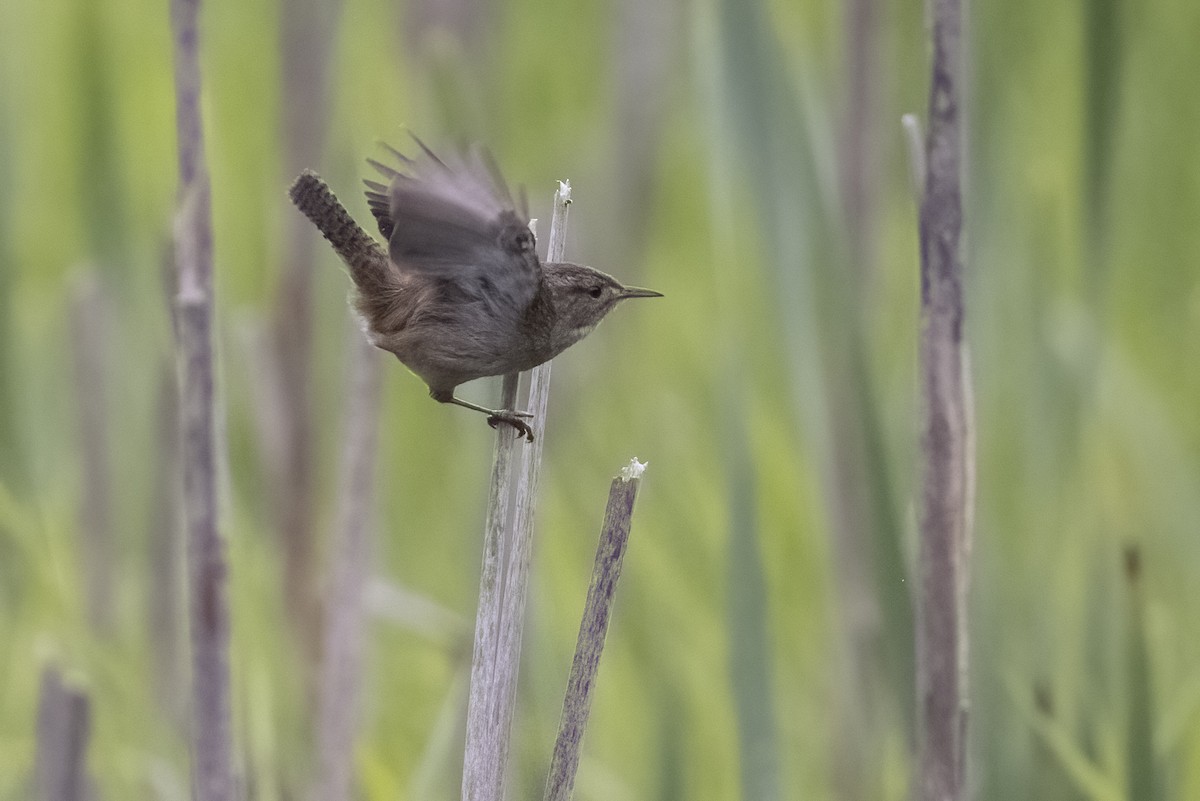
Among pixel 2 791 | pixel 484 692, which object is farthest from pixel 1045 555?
pixel 2 791

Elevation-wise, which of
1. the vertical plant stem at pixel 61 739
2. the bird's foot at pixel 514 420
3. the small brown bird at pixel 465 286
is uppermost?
the small brown bird at pixel 465 286

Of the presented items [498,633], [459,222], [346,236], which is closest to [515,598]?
[498,633]

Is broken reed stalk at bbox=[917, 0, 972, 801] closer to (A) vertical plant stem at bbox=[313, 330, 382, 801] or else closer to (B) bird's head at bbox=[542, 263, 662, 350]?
(B) bird's head at bbox=[542, 263, 662, 350]

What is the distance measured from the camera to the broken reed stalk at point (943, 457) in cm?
123

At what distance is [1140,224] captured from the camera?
1.98 m

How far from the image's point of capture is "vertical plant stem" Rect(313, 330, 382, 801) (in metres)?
1.98

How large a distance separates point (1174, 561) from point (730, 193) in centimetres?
85

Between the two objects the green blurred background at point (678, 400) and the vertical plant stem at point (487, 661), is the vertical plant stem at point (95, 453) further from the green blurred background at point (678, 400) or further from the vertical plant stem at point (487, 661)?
the vertical plant stem at point (487, 661)

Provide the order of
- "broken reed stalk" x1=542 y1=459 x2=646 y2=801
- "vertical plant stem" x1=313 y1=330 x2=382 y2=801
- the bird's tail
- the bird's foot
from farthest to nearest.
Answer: "vertical plant stem" x1=313 y1=330 x2=382 y2=801, the bird's tail, the bird's foot, "broken reed stalk" x1=542 y1=459 x2=646 y2=801

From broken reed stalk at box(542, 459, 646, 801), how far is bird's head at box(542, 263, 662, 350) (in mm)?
506

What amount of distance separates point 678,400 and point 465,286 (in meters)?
1.00

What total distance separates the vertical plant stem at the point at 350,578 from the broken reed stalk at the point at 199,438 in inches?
26.5

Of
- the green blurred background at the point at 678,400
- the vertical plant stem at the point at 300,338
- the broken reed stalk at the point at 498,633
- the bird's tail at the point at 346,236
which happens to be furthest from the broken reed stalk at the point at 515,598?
the vertical plant stem at the point at 300,338

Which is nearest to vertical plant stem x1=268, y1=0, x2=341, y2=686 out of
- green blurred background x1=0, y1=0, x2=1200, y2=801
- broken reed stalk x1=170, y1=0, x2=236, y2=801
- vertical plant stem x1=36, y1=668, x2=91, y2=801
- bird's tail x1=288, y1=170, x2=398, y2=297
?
green blurred background x1=0, y1=0, x2=1200, y2=801
